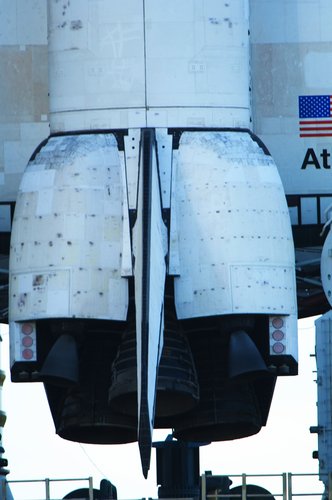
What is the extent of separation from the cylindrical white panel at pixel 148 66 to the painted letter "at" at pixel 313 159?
3.64 meters

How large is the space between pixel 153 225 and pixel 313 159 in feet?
20.3

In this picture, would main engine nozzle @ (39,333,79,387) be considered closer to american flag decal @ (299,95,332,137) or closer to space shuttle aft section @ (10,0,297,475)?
space shuttle aft section @ (10,0,297,475)

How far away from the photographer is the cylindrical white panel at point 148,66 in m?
38.0

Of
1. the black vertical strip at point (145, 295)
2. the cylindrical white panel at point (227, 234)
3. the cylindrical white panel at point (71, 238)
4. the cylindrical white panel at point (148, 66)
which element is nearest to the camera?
the black vertical strip at point (145, 295)

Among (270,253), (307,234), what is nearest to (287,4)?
(307,234)

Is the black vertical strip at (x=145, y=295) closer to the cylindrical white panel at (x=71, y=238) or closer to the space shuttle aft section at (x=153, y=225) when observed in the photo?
the space shuttle aft section at (x=153, y=225)

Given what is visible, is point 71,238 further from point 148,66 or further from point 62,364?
point 148,66

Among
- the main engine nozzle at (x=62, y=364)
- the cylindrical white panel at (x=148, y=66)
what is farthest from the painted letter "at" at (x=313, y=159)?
the main engine nozzle at (x=62, y=364)

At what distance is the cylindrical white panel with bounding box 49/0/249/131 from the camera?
3800 cm

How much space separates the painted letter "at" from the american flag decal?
0.28 metres

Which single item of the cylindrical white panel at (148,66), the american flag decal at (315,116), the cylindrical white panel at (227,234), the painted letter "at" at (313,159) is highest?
the cylindrical white panel at (148,66)

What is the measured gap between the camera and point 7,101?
41.8 m

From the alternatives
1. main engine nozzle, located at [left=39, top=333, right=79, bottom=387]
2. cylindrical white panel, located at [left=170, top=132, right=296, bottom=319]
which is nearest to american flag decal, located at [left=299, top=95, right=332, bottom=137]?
cylindrical white panel, located at [left=170, top=132, right=296, bottom=319]

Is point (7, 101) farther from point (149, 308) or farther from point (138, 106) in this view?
point (149, 308)
